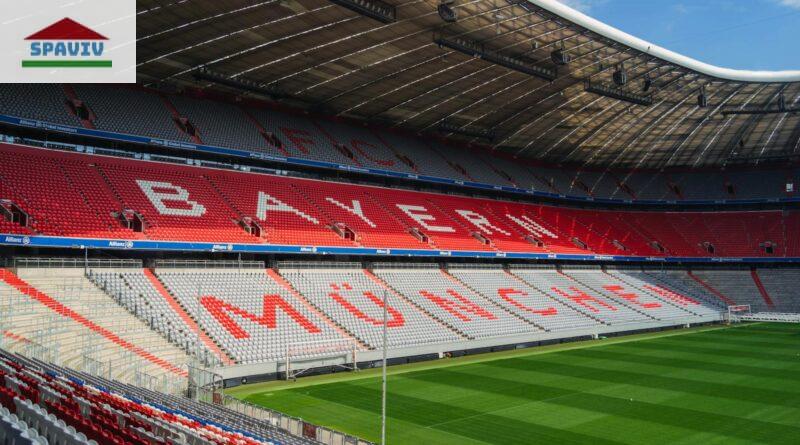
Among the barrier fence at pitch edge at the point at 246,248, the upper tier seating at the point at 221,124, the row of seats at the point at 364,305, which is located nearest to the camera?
the barrier fence at pitch edge at the point at 246,248

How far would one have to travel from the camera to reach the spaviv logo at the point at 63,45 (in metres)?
27.4

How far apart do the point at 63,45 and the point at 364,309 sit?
19905 millimetres

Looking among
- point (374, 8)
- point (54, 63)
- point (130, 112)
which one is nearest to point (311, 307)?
point (374, 8)

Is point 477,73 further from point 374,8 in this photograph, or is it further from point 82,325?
point 82,325

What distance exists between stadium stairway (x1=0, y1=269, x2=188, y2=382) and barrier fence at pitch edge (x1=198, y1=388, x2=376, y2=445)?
3.82m

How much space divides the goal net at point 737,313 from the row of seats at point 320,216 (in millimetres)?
7419

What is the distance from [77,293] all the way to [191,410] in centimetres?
1262

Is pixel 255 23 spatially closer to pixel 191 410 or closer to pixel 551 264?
pixel 191 410

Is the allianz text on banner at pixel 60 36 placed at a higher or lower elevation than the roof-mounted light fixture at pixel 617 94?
lower

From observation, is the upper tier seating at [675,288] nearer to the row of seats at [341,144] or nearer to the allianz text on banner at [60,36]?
the row of seats at [341,144]

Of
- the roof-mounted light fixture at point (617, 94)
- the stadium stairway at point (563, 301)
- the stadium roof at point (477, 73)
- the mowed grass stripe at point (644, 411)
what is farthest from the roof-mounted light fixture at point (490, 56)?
the mowed grass stripe at point (644, 411)

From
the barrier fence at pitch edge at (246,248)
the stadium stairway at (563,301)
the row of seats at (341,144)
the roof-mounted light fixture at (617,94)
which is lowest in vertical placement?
the stadium stairway at (563,301)

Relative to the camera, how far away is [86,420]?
9164mm

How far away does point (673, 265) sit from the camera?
63875mm
